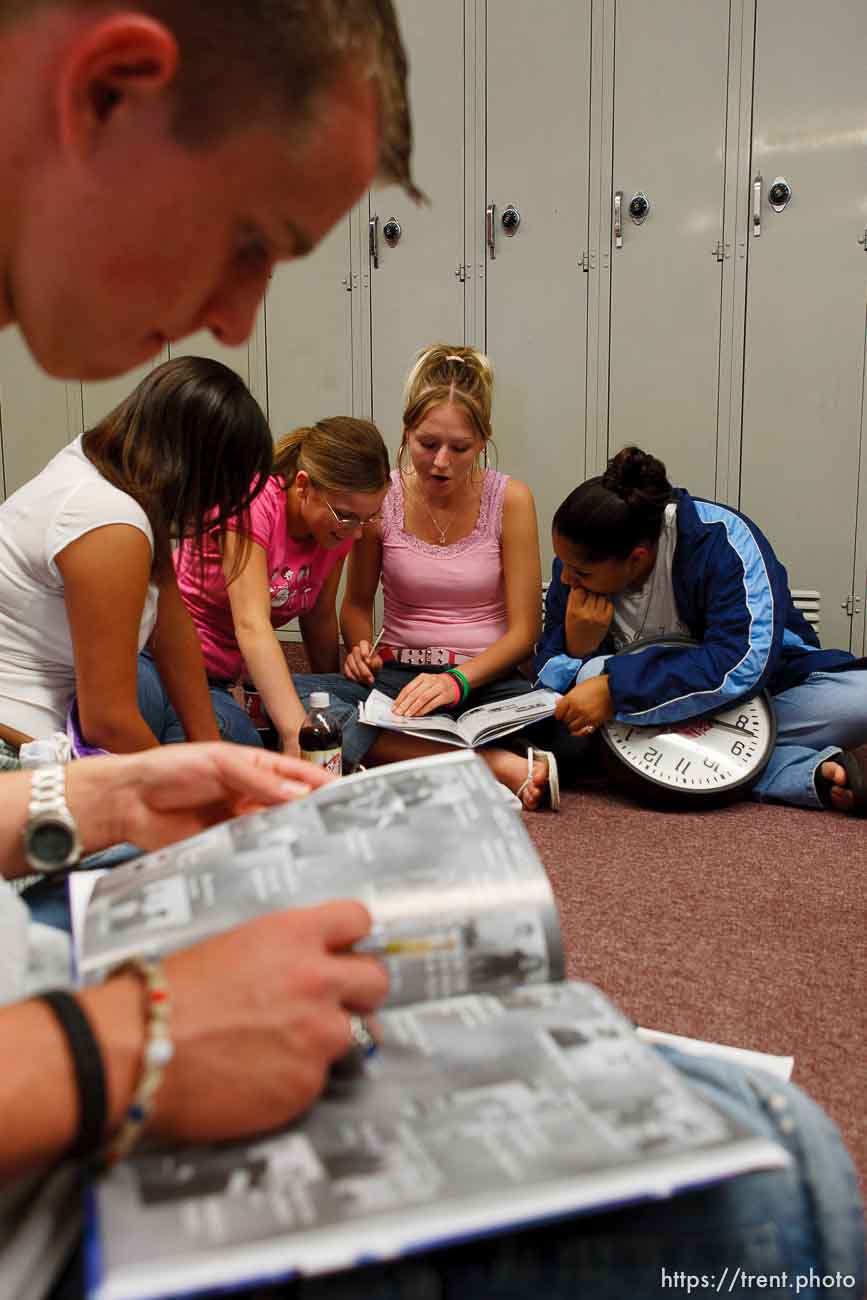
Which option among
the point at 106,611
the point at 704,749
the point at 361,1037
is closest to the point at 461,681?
the point at 704,749

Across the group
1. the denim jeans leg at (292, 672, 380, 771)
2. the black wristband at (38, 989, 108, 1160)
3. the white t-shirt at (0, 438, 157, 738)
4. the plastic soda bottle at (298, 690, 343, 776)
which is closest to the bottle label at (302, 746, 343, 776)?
the plastic soda bottle at (298, 690, 343, 776)

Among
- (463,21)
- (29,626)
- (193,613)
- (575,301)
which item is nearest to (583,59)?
(463,21)

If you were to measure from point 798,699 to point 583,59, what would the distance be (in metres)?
2.38

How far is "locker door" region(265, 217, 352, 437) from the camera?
395 centimetres

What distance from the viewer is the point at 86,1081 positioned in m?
0.44

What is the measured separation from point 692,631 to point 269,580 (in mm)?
935

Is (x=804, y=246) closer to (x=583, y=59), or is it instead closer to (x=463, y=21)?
(x=583, y=59)

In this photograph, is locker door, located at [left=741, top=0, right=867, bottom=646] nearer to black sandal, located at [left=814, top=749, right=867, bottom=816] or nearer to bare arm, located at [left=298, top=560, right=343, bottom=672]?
black sandal, located at [left=814, top=749, right=867, bottom=816]

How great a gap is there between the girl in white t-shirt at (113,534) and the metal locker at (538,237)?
2.27 meters

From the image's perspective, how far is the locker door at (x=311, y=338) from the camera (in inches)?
155

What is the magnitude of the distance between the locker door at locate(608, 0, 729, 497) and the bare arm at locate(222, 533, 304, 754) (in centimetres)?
181

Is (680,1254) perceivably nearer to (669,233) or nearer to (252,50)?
(252,50)

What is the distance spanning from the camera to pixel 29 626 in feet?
5.03

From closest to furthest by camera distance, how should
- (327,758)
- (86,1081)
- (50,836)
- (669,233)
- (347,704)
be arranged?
(86,1081), (50,836), (327,758), (347,704), (669,233)
